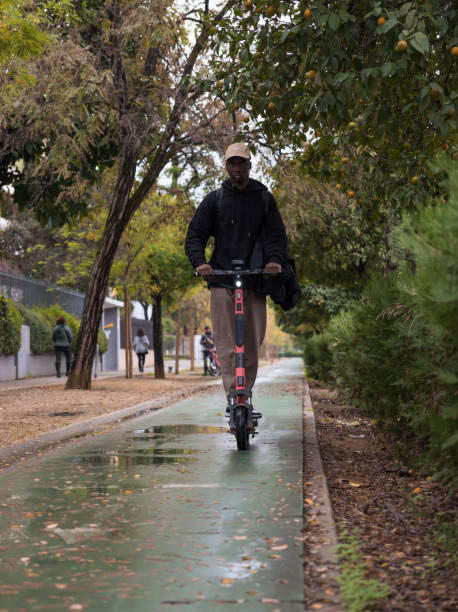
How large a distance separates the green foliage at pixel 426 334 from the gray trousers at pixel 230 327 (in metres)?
0.99

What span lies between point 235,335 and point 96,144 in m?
8.96

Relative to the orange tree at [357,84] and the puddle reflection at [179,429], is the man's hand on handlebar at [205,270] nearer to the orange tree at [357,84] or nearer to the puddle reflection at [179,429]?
the orange tree at [357,84]

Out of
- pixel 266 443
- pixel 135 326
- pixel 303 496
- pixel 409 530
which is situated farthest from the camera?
pixel 135 326

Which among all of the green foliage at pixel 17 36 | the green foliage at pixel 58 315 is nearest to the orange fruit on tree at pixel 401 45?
the green foliage at pixel 17 36

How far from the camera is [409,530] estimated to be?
3.95m

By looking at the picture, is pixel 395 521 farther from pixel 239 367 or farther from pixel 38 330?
pixel 38 330

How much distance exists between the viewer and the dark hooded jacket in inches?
250

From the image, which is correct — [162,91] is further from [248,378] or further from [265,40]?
[248,378]

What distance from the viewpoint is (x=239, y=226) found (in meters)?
6.36

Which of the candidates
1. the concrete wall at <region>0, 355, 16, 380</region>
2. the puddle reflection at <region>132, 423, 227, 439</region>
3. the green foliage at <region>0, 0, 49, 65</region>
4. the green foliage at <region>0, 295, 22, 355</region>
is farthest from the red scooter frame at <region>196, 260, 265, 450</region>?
the concrete wall at <region>0, 355, 16, 380</region>

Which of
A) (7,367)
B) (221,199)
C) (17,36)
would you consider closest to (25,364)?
(7,367)

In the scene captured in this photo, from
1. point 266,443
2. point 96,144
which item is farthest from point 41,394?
point 266,443

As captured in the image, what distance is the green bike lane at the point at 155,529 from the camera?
2885mm

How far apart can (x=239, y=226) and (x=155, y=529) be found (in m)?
3.14
